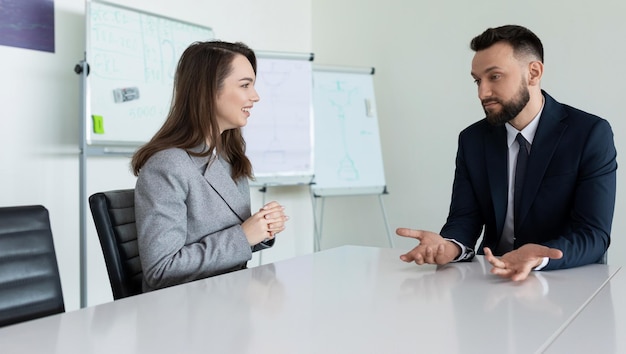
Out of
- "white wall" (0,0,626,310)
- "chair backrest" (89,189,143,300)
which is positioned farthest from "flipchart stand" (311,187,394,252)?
"chair backrest" (89,189,143,300)

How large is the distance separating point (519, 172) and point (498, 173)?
0.22 ft

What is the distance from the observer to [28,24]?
9.30 ft

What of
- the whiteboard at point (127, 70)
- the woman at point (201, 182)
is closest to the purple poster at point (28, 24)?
the whiteboard at point (127, 70)

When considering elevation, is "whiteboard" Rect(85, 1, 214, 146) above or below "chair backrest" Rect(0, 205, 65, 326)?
above

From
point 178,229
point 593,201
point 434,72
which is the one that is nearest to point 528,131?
point 593,201

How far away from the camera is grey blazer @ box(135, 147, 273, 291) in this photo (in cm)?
149

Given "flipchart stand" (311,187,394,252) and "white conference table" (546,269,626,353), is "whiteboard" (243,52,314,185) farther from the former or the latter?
"white conference table" (546,269,626,353)

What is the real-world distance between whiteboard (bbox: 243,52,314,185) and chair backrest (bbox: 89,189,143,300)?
2171mm

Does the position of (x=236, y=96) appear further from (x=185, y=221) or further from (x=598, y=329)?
(x=598, y=329)

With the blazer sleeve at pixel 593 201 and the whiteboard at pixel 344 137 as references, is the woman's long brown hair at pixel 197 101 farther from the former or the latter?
the whiteboard at pixel 344 137

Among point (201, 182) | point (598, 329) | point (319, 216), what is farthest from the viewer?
point (319, 216)

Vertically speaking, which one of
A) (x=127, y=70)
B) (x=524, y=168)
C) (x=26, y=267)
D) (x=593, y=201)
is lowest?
(x=26, y=267)

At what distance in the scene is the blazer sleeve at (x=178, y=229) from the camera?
1.49 metres

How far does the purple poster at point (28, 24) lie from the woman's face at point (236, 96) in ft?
5.03
